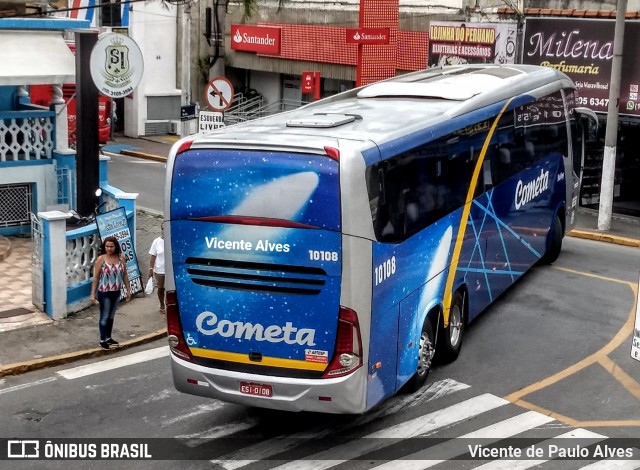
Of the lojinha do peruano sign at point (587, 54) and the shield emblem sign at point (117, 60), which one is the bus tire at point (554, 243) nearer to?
the lojinha do peruano sign at point (587, 54)

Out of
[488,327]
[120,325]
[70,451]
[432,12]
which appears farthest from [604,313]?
[432,12]

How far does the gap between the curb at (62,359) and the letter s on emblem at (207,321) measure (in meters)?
3.96

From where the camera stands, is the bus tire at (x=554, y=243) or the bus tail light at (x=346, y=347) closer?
the bus tail light at (x=346, y=347)

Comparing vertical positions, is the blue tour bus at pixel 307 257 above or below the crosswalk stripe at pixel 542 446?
above

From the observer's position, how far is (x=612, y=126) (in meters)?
22.1

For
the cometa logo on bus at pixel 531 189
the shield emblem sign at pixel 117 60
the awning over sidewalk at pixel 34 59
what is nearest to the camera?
the cometa logo on bus at pixel 531 189

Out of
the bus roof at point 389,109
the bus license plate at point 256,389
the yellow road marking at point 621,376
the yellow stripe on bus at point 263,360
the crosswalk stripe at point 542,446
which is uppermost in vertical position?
the bus roof at point 389,109

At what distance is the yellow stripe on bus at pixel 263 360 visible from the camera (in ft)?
33.4

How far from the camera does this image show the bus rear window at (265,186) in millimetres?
9828

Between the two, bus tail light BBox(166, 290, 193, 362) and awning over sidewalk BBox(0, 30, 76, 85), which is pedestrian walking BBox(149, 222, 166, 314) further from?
awning over sidewalk BBox(0, 30, 76, 85)

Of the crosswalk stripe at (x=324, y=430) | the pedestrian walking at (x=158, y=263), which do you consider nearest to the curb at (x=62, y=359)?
the pedestrian walking at (x=158, y=263)

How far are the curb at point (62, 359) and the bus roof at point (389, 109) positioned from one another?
425 centimetres

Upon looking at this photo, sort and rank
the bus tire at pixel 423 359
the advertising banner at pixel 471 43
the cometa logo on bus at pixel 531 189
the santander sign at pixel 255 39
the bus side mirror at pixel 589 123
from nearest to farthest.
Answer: the bus tire at pixel 423 359 < the cometa logo on bus at pixel 531 189 < the bus side mirror at pixel 589 123 < the advertising banner at pixel 471 43 < the santander sign at pixel 255 39

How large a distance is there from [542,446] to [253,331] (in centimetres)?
350
